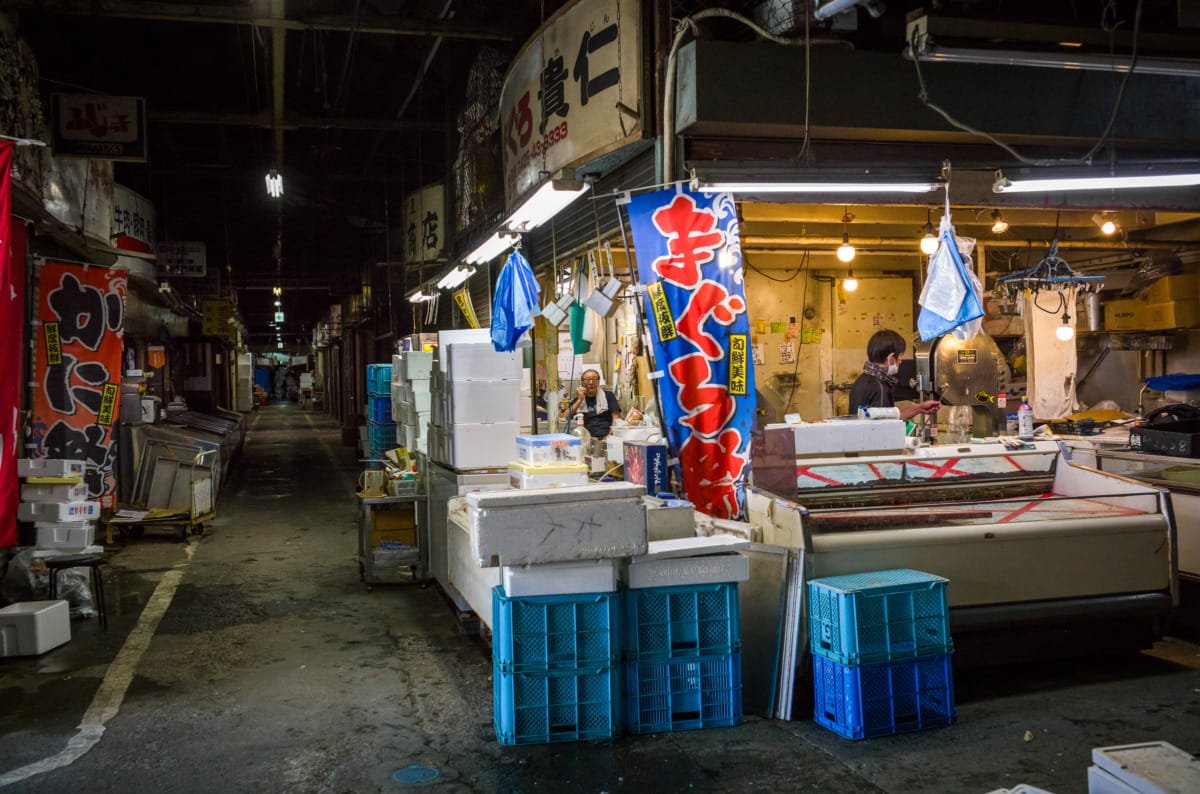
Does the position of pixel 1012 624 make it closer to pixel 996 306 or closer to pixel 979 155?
pixel 979 155

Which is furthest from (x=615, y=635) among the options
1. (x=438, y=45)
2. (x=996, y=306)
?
(x=438, y=45)

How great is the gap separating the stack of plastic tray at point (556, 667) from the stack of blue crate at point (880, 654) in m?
1.27

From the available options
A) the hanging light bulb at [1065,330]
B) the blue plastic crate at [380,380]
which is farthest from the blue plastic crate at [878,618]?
the blue plastic crate at [380,380]

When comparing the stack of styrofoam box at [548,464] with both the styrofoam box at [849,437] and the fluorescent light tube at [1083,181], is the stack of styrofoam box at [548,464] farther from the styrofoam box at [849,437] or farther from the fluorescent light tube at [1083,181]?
the fluorescent light tube at [1083,181]

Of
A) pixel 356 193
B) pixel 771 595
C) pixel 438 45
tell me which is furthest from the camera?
pixel 356 193

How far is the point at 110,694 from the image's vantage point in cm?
625

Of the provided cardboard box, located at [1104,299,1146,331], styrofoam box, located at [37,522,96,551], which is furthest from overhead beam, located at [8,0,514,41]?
cardboard box, located at [1104,299,1146,331]

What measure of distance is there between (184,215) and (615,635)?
25637mm

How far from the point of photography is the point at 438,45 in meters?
13.9

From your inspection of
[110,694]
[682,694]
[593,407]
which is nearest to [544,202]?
[593,407]

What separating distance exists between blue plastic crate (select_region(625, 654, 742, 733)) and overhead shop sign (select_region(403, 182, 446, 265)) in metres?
12.7

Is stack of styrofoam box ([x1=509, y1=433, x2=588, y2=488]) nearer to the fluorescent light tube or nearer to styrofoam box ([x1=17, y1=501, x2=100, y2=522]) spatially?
the fluorescent light tube

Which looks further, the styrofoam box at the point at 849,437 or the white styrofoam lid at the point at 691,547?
the styrofoam box at the point at 849,437

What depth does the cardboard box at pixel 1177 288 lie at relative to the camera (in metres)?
12.0
